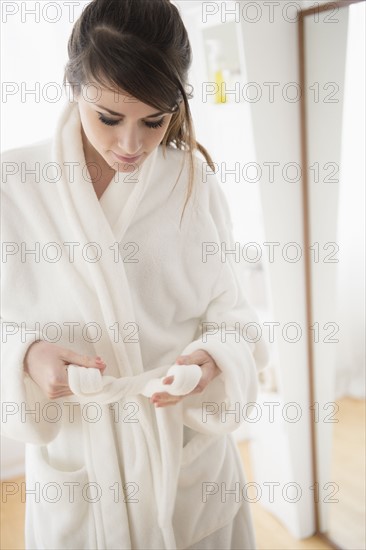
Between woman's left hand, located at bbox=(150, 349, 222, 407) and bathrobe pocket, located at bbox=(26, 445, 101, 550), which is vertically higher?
woman's left hand, located at bbox=(150, 349, 222, 407)

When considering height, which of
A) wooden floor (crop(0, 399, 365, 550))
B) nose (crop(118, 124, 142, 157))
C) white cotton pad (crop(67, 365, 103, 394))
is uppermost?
nose (crop(118, 124, 142, 157))

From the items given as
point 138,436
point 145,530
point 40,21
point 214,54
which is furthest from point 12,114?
point 145,530

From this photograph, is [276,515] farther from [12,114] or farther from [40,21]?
[40,21]

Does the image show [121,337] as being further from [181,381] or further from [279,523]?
[279,523]

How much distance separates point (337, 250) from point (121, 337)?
691 mm

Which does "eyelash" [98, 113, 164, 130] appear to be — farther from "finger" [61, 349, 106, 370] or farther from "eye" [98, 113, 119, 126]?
"finger" [61, 349, 106, 370]

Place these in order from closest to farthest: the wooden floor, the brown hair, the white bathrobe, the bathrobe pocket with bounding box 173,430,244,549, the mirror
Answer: the brown hair < the white bathrobe < the bathrobe pocket with bounding box 173,430,244,549 < the mirror < the wooden floor

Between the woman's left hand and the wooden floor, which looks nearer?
the woman's left hand

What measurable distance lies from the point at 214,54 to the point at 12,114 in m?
0.66

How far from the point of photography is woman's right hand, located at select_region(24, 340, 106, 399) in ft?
2.80

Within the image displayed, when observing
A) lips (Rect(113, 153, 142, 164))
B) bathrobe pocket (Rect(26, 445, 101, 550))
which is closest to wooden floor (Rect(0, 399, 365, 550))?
bathrobe pocket (Rect(26, 445, 101, 550))

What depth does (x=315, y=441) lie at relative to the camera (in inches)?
65.7

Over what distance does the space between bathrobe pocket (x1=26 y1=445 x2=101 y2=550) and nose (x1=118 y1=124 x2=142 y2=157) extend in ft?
1.74

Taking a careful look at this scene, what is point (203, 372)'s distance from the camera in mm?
955
